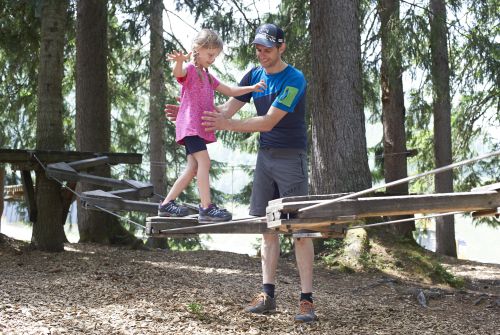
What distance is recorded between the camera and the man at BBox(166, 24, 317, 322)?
449 centimetres

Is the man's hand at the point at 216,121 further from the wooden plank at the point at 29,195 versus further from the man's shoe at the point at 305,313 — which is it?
the wooden plank at the point at 29,195

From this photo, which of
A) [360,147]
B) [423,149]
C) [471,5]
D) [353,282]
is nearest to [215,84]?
[353,282]

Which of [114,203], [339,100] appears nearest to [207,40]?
[114,203]

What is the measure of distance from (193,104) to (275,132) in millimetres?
602

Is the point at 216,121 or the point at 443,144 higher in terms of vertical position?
the point at 443,144

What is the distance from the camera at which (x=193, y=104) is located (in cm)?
470

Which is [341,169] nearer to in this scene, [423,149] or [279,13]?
[279,13]

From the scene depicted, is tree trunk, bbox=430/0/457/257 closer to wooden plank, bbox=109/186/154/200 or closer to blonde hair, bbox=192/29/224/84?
wooden plank, bbox=109/186/154/200

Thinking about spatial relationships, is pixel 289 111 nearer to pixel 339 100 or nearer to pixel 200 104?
pixel 200 104

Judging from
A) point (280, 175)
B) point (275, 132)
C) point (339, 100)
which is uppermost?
point (339, 100)

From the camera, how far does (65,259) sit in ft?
23.9

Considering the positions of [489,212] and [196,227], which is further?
[196,227]


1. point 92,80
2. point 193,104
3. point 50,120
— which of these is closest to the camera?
point 193,104

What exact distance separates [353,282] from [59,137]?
380 cm
